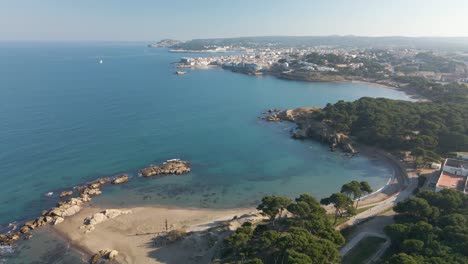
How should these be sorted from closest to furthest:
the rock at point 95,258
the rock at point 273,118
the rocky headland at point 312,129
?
the rock at point 95,258 < the rocky headland at point 312,129 < the rock at point 273,118

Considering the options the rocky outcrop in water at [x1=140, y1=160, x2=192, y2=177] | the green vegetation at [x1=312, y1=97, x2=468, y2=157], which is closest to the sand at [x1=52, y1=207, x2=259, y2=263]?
the rocky outcrop in water at [x1=140, y1=160, x2=192, y2=177]

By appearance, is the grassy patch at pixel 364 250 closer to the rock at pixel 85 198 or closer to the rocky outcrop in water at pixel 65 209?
the rocky outcrop in water at pixel 65 209

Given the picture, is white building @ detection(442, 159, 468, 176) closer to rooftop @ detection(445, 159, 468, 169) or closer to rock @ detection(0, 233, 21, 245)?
rooftop @ detection(445, 159, 468, 169)

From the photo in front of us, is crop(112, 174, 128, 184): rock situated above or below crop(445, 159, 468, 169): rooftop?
below

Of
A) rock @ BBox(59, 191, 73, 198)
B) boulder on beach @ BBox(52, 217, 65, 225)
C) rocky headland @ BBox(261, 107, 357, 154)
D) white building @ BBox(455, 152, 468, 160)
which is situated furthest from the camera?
rocky headland @ BBox(261, 107, 357, 154)

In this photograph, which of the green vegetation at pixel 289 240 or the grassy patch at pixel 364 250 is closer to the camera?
the green vegetation at pixel 289 240

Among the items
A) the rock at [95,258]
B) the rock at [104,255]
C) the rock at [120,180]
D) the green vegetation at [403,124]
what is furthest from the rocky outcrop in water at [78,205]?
the green vegetation at [403,124]

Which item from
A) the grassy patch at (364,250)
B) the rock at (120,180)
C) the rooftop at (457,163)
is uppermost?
the rooftop at (457,163)

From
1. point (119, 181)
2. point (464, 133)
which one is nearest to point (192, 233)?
point (119, 181)
